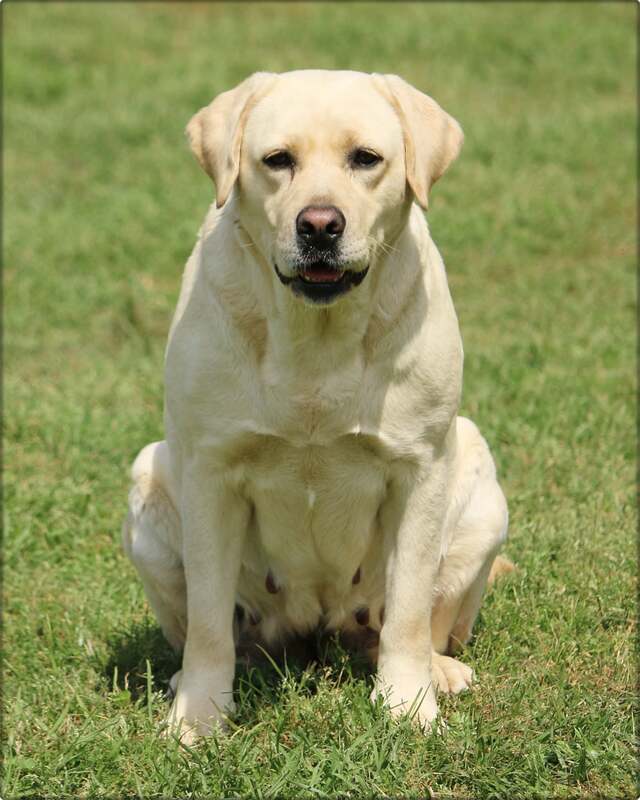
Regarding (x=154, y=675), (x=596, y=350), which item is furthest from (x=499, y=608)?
(x=596, y=350)

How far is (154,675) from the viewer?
4156 mm

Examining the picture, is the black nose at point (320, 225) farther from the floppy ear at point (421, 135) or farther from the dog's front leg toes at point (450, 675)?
the dog's front leg toes at point (450, 675)

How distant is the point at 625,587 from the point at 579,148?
6.52 metres

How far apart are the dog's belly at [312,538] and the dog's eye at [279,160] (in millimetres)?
805

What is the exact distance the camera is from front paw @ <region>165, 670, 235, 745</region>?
366 centimetres

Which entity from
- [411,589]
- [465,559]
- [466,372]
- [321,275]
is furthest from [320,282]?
[466,372]

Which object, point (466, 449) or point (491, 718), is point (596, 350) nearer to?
point (466, 449)

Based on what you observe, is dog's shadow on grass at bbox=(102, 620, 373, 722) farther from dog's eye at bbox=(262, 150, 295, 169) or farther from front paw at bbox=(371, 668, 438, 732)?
dog's eye at bbox=(262, 150, 295, 169)

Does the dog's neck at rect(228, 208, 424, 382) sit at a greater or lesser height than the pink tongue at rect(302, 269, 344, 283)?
lesser

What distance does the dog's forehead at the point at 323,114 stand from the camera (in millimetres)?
3383

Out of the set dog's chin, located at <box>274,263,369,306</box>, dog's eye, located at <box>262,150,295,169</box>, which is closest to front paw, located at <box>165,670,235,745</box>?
dog's chin, located at <box>274,263,369,306</box>

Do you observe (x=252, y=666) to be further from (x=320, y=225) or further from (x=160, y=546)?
(x=320, y=225)

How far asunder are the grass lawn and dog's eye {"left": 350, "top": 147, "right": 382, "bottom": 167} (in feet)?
5.30

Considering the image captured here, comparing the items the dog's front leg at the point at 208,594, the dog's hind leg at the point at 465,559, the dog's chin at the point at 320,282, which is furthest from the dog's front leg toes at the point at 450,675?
the dog's chin at the point at 320,282
